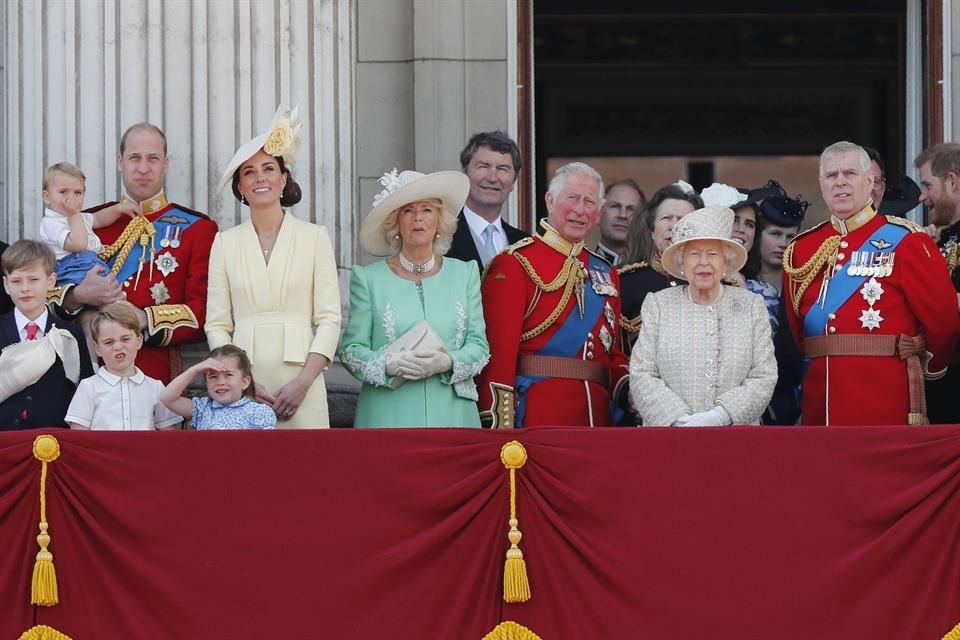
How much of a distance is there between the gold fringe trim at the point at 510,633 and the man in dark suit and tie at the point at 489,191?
2.11m

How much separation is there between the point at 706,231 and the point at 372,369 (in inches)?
51.1

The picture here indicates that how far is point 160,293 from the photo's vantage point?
8492mm

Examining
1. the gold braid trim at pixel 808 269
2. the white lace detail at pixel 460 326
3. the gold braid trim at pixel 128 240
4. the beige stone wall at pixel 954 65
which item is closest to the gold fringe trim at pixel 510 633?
the white lace detail at pixel 460 326

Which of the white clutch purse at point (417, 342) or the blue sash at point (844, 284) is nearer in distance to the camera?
the white clutch purse at point (417, 342)

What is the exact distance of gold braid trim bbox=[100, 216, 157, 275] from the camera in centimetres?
856

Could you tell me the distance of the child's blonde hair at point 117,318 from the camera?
25.4 ft

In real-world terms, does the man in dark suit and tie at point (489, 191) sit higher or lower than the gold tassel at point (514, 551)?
higher

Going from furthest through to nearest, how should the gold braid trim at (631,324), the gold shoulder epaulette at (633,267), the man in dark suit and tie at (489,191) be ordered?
the man in dark suit and tie at (489,191) < the gold shoulder epaulette at (633,267) < the gold braid trim at (631,324)

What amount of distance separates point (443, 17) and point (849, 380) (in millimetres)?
2795

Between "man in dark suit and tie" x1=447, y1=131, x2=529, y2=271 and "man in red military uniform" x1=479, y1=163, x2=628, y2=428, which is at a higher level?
"man in dark suit and tie" x1=447, y1=131, x2=529, y2=271

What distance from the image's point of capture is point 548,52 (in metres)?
15.2

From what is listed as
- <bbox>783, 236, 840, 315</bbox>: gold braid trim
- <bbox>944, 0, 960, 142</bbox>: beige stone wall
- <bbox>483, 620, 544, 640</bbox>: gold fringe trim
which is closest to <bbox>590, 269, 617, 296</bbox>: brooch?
<bbox>783, 236, 840, 315</bbox>: gold braid trim

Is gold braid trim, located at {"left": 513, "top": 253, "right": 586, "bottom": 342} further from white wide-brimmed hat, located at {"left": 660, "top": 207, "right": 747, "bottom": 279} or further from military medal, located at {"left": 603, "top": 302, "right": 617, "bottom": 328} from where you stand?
white wide-brimmed hat, located at {"left": 660, "top": 207, "right": 747, "bottom": 279}

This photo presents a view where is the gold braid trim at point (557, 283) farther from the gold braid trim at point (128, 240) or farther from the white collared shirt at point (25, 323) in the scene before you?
the white collared shirt at point (25, 323)
